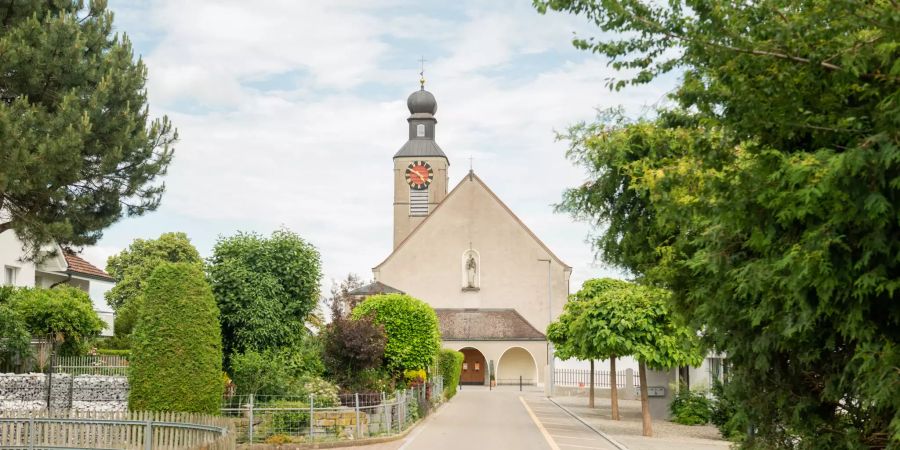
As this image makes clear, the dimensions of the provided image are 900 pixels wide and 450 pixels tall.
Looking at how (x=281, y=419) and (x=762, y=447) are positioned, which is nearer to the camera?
(x=762, y=447)

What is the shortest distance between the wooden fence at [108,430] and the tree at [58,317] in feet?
46.6

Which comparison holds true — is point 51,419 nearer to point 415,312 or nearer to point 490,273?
point 415,312

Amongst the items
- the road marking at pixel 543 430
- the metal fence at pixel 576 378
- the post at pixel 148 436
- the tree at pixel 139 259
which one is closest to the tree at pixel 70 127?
the post at pixel 148 436

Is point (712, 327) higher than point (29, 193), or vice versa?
point (29, 193)

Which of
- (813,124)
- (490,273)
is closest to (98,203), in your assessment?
(813,124)

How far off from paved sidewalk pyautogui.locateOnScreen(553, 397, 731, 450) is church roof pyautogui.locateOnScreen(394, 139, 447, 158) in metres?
44.9

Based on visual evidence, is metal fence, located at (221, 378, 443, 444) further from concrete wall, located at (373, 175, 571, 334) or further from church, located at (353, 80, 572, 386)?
concrete wall, located at (373, 175, 571, 334)

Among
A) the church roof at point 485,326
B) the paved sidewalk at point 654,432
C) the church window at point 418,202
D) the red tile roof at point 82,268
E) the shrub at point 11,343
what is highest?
the church window at point 418,202

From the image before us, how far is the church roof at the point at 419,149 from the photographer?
82688 mm

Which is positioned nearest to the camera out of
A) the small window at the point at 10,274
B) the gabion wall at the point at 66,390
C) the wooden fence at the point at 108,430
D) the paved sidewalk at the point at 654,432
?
the wooden fence at the point at 108,430

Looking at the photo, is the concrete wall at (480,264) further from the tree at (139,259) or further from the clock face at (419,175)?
the tree at (139,259)

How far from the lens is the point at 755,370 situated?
11.0 metres

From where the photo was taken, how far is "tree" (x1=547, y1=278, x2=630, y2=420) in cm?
2788

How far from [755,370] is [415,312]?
22104 mm
